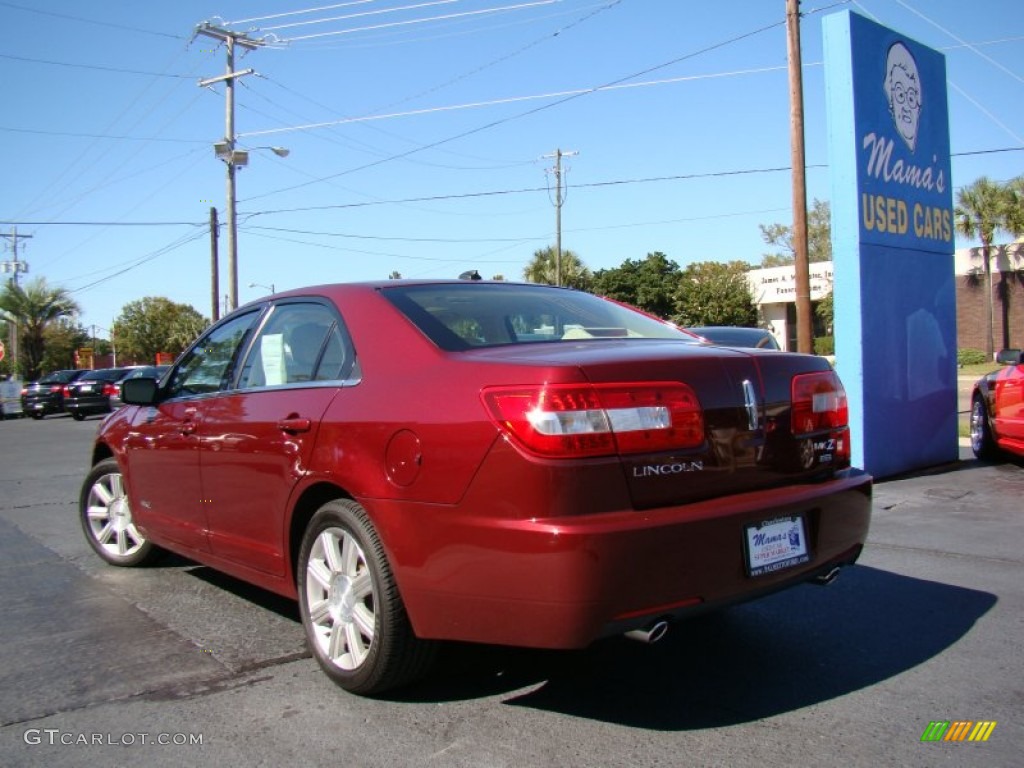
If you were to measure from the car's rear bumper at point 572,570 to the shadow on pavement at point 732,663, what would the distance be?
49 centimetres

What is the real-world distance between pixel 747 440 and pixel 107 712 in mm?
2503

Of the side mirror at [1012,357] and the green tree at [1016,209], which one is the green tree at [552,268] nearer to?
the green tree at [1016,209]

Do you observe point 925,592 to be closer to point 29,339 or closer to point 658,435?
point 658,435

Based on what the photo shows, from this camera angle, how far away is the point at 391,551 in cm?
302

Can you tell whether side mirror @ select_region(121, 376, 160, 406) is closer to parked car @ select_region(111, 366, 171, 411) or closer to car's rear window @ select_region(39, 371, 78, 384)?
parked car @ select_region(111, 366, 171, 411)

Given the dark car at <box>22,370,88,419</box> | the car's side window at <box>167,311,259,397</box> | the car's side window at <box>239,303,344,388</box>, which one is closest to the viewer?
the car's side window at <box>239,303,344,388</box>

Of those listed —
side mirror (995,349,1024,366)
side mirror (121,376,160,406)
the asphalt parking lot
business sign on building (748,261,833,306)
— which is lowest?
the asphalt parking lot

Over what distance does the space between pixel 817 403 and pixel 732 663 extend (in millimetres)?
1118

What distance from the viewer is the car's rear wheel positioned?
29.3 feet

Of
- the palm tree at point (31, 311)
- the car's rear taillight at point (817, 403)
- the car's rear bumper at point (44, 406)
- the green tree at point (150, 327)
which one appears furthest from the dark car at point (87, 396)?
the green tree at point (150, 327)

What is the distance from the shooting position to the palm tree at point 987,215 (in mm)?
37375

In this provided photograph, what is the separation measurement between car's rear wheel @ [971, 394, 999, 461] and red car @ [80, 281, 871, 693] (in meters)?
6.33

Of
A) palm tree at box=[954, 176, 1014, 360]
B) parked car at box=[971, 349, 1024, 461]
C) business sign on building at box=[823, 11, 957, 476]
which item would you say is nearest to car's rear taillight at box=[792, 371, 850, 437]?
business sign on building at box=[823, 11, 957, 476]

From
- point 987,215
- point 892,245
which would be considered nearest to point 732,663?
point 892,245
